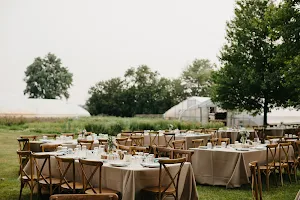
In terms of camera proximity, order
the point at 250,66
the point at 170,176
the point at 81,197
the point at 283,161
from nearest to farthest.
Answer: the point at 81,197 < the point at 170,176 < the point at 283,161 < the point at 250,66

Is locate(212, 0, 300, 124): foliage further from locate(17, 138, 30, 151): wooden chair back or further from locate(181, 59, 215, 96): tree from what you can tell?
locate(181, 59, 215, 96): tree

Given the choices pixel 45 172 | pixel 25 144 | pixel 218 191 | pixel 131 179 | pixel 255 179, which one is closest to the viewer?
pixel 255 179

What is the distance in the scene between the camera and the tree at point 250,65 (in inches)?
798

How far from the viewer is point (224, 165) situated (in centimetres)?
848

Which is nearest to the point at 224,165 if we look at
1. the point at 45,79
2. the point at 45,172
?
the point at 45,172

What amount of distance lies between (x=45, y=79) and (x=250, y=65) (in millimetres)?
33246

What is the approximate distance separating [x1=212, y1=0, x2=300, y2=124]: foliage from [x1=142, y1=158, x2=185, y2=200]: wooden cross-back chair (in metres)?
15.0

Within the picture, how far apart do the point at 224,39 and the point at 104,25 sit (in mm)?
11935

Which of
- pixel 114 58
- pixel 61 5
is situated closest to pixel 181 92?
pixel 114 58

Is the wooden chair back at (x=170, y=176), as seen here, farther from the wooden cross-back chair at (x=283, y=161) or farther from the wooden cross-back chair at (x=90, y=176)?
the wooden cross-back chair at (x=283, y=161)

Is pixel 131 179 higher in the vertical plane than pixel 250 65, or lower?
lower

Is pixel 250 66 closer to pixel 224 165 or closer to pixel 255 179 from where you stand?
pixel 224 165

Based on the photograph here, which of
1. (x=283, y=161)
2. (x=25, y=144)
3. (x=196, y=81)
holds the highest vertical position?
(x=196, y=81)

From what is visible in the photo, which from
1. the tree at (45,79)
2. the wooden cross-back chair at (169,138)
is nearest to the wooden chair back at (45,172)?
the wooden cross-back chair at (169,138)
